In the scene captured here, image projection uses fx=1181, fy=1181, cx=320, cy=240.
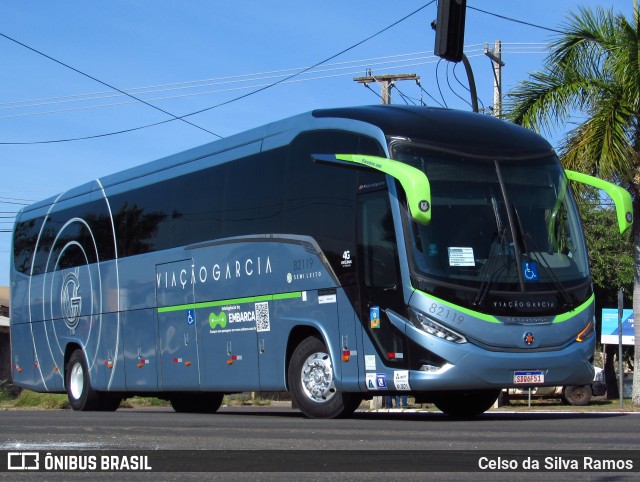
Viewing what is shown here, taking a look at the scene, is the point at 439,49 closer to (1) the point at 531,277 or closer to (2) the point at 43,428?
(1) the point at 531,277

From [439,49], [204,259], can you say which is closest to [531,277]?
[439,49]

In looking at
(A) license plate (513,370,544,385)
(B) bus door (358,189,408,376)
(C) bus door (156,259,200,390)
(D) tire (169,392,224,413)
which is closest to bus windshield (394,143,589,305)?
(B) bus door (358,189,408,376)

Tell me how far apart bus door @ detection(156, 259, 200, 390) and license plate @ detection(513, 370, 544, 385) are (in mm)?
5813

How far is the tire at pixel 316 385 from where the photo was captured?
48.2 feet

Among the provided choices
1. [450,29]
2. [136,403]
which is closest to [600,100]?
[450,29]

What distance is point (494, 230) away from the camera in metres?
13.9

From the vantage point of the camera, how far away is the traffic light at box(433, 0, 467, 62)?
16156 mm

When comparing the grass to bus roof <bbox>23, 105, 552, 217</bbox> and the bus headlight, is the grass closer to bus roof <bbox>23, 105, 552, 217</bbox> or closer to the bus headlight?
bus roof <bbox>23, 105, 552, 217</bbox>

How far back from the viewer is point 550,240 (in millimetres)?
14289

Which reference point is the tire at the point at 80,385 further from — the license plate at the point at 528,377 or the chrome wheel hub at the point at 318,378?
the license plate at the point at 528,377

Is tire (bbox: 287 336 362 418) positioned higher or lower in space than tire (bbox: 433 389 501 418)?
higher

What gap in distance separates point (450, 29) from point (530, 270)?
13.4ft

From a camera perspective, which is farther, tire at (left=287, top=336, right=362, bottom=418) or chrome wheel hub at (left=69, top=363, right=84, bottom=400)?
chrome wheel hub at (left=69, top=363, right=84, bottom=400)

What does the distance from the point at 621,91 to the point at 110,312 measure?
33.2ft
